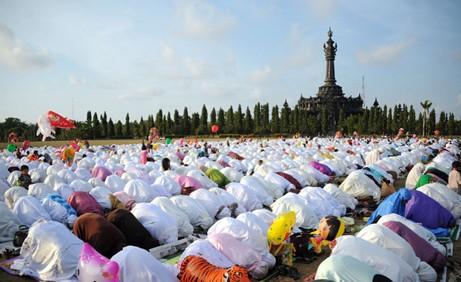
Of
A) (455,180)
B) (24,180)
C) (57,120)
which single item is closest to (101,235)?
(24,180)

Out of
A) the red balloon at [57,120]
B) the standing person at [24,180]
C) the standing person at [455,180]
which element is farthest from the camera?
the red balloon at [57,120]

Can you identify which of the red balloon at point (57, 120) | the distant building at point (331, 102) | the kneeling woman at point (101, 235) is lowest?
the kneeling woman at point (101, 235)

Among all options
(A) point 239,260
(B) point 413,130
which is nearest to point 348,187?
(A) point 239,260

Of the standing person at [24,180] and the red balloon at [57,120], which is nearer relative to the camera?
the standing person at [24,180]

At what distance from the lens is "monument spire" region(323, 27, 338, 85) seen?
7212 centimetres

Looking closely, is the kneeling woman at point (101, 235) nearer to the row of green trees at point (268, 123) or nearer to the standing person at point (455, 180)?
the standing person at point (455, 180)

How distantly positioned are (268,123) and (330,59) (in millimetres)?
23335

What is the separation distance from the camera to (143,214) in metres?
6.52

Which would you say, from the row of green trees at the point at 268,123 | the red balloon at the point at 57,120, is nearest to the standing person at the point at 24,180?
the red balloon at the point at 57,120

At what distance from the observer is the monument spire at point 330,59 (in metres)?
72.1

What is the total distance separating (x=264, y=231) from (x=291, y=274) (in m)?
0.77

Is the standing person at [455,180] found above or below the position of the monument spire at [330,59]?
below

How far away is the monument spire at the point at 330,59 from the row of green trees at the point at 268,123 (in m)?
12.6

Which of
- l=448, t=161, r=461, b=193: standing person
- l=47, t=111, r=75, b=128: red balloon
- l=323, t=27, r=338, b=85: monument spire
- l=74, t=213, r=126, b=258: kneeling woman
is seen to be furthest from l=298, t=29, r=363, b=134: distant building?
l=74, t=213, r=126, b=258: kneeling woman
